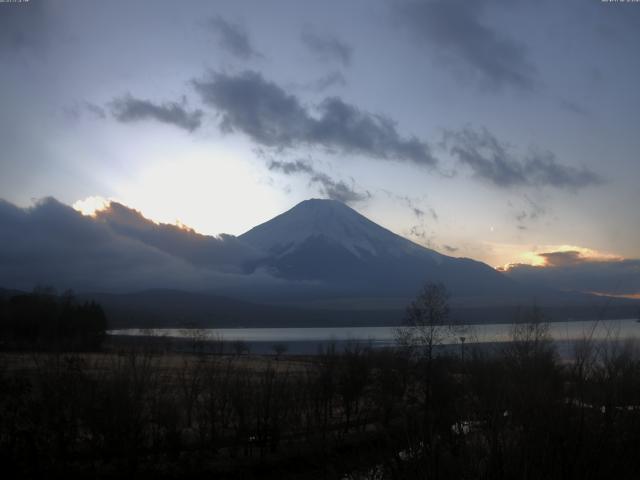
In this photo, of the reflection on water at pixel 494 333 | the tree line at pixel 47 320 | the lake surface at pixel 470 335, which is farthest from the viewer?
the tree line at pixel 47 320

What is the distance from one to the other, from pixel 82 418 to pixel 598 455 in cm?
1454

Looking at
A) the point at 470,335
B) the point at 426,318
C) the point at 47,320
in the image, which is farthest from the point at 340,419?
the point at 47,320

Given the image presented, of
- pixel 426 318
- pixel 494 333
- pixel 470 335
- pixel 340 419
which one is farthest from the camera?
pixel 494 333

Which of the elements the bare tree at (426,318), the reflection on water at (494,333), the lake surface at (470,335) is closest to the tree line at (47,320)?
the reflection on water at (494,333)

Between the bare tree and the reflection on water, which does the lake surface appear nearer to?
the reflection on water

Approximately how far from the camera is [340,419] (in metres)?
26.7

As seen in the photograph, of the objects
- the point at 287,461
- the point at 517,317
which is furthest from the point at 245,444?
the point at 517,317

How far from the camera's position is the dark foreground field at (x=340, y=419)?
6273mm

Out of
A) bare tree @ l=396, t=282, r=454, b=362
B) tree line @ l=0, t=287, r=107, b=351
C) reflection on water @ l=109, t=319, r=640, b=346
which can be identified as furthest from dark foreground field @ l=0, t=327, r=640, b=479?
tree line @ l=0, t=287, r=107, b=351

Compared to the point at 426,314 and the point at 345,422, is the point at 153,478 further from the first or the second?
the point at 426,314

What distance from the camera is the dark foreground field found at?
6273 millimetres

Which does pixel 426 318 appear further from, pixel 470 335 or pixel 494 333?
pixel 494 333

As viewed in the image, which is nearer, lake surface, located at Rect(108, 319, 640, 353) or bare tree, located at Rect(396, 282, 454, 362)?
lake surface, located at Rect(108, 319, 640, 353)

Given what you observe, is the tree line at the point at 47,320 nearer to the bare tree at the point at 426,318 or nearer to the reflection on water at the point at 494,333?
the reflection on water at the point at 494,333
